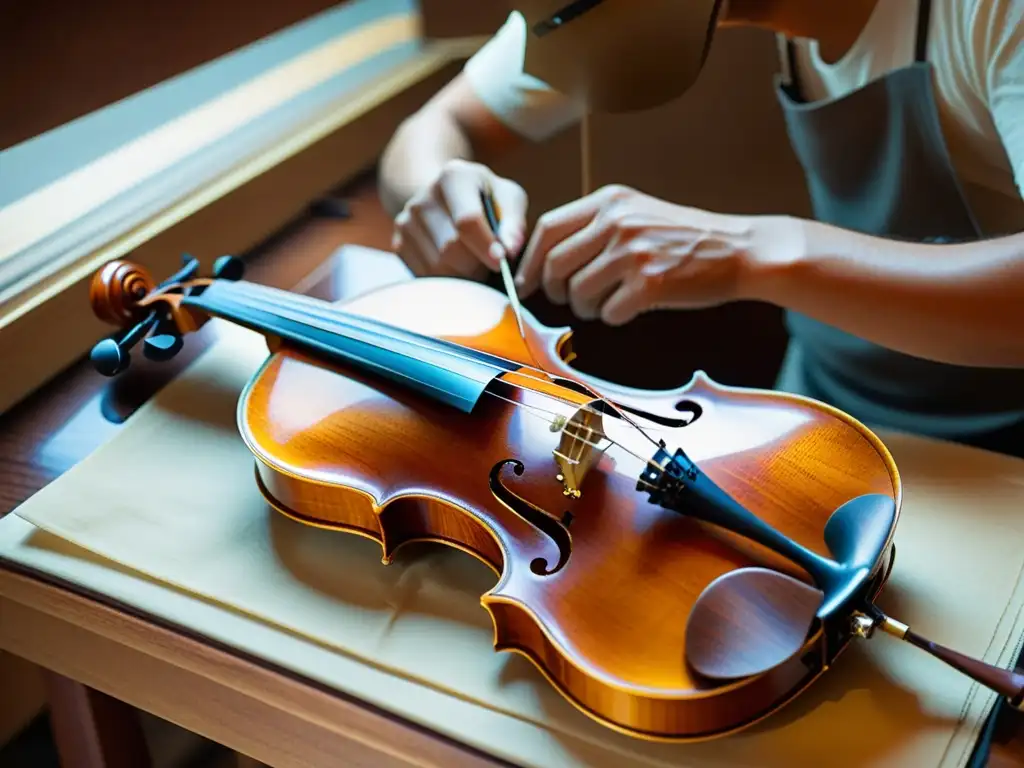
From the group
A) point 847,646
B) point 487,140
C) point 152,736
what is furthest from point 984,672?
point 152,736

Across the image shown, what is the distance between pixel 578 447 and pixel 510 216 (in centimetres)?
33

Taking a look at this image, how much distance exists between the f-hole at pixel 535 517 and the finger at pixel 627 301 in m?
0.20

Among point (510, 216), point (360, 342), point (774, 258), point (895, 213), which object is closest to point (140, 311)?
point (360, 342)

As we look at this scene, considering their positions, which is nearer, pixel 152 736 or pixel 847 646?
pixel 847 646

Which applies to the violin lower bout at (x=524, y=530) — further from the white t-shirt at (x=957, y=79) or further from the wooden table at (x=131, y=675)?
the white t-shirt at (x=957, y=79)

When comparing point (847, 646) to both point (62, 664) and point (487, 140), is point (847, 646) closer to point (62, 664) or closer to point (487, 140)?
point (62, 664)

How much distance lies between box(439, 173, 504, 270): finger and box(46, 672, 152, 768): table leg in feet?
1.64

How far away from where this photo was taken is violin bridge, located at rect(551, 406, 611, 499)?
1.82 feet

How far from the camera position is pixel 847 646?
523 millimetres

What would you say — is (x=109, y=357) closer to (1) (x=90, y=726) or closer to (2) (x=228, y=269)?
(2) (x=228, y=269)

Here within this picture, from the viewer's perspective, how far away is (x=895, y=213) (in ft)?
2.70

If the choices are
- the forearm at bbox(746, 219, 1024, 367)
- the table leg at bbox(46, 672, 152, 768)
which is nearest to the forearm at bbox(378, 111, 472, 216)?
the forearm at bbox(746, 219, 1024, 367)

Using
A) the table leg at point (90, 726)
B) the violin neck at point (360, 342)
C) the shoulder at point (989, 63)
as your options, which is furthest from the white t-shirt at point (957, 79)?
the table leg at point (90, 726)

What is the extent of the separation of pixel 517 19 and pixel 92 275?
0.53m
